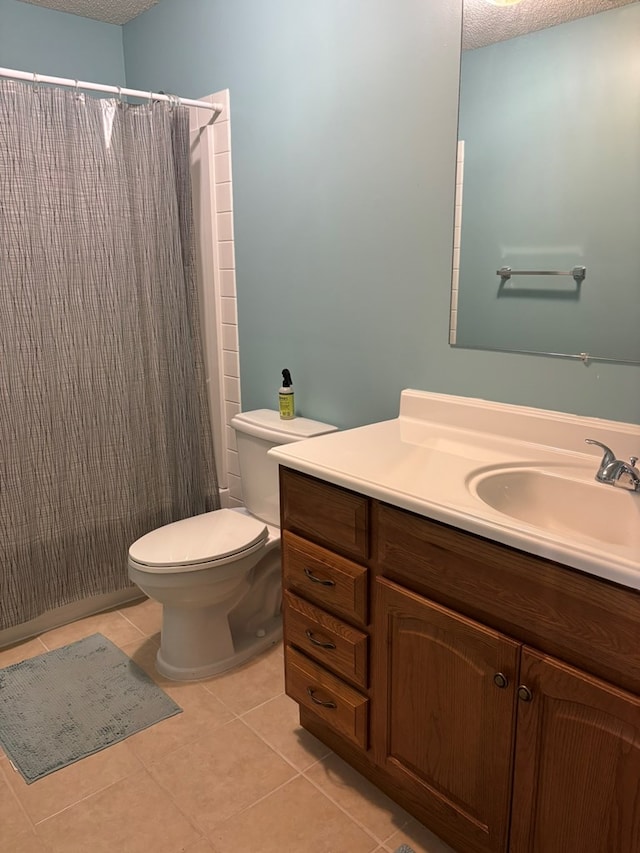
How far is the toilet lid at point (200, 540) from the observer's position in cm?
202

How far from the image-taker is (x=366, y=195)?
6.45 ft

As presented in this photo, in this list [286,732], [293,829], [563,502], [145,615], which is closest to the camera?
[563,502]

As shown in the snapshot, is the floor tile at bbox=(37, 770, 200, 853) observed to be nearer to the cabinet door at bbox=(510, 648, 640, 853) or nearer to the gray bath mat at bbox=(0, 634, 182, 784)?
the gray bath mat at bbox=(0, 634, 182, 784)

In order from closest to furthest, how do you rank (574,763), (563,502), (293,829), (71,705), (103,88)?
(574,763), (563,502), (293,829), (71,705), (103,88)

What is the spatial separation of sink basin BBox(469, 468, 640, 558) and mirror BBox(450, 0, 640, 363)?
0.31 metres

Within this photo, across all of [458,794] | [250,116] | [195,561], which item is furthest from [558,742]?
[250,116]

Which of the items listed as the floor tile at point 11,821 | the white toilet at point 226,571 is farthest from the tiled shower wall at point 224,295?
Answer: the floor tile at point 11,821

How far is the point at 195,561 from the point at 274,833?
0.75 metres

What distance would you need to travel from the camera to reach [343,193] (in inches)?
80.2

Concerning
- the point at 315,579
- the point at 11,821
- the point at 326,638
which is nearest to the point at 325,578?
the point at 315,579

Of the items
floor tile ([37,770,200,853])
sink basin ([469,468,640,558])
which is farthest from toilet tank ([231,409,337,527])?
floor tile ([37,770,200,853])

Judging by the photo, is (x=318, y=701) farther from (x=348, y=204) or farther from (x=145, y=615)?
(x=348, y=204)

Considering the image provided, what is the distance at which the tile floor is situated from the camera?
155cm

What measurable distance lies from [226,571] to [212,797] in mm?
614
